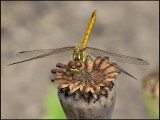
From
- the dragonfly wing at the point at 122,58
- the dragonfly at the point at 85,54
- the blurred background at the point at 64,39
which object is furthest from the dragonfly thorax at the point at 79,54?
the blurred background at the point at 64,39

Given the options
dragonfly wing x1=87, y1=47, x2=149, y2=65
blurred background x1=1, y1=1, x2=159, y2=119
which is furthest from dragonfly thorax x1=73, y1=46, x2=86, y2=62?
blurred background x1=1, y1=1, x2=159, y2=119

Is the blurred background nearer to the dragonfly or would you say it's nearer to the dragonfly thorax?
the dragonfly

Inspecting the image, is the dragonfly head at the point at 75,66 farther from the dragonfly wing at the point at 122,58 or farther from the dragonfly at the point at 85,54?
the dragonfly wing at the point at 122,58

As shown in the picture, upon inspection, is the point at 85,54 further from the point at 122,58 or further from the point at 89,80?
the point at 89,80

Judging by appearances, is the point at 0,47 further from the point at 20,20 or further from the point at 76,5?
the point at 76,5

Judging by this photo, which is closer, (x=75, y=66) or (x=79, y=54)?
(x=75, y=66)

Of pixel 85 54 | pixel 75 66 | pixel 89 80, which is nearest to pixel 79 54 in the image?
pixel 85 54

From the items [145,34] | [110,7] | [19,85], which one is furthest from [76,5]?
[19,85]
